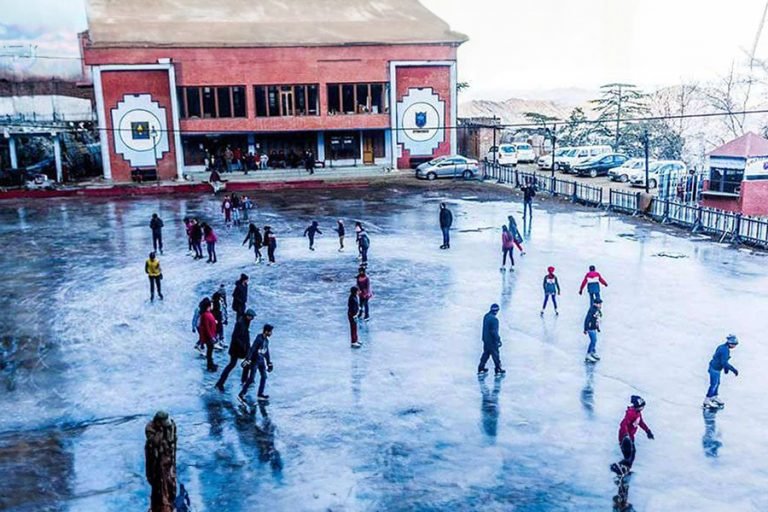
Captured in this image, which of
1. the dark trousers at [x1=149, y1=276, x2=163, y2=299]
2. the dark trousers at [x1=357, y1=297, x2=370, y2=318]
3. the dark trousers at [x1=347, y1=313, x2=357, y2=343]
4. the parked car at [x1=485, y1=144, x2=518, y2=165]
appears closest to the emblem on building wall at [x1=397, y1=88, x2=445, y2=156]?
the parked car at [x1=485, y1=144, x2=518, y2=165]

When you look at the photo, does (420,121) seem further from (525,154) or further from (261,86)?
(261,86)

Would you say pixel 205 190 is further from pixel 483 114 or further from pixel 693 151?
pixel 483 114

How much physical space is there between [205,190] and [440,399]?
32.1 meters

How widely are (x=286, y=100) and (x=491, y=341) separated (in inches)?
1463

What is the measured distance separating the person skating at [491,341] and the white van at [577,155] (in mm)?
35408

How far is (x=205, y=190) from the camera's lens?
137ft

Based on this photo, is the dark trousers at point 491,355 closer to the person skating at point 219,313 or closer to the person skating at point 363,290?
the person skating at point 363,290

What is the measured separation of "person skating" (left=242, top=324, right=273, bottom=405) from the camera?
1227 centimetres

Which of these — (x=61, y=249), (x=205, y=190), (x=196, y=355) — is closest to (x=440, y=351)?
(x=196, y=355)

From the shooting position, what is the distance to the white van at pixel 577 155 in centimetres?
4697

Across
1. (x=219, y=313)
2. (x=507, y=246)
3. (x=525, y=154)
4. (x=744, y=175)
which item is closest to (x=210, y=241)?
(x=219, y=313)

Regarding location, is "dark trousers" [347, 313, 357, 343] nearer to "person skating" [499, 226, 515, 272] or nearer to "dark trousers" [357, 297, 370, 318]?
"dark trousers" [357, 297, 370, 318]

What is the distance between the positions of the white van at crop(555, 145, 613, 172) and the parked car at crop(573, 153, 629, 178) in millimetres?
960

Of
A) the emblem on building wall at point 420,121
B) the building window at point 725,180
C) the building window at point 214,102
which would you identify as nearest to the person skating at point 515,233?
the building window at point 725,180
